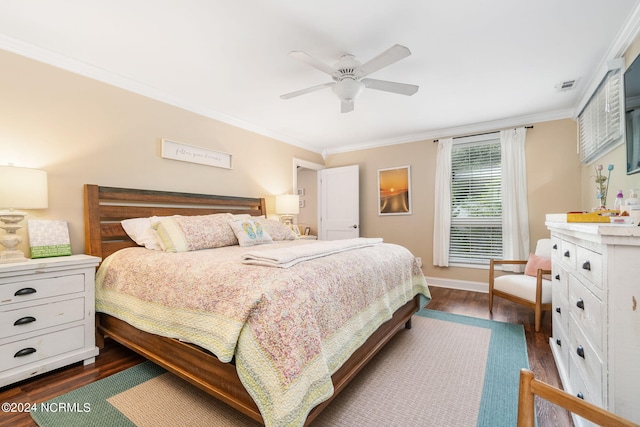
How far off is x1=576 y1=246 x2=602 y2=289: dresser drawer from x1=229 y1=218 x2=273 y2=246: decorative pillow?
247 cm

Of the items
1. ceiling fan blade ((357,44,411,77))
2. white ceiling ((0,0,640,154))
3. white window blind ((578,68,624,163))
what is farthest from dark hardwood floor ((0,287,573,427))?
white ceiling ((0,0,640,154))

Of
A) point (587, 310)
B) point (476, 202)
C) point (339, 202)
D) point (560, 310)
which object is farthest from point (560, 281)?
point (339, 202)

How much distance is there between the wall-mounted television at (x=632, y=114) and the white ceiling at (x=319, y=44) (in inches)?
12.8

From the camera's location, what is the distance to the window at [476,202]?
4.17 metres

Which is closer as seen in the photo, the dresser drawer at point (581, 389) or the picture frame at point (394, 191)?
the dresser drawer at point (581, 389)

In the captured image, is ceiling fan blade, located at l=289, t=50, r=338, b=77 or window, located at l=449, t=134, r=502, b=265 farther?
window, located at l=449, t=134, r=502, b=265

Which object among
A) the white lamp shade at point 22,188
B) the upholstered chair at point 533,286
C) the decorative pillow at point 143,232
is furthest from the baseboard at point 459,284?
the white lamp shade at point 22,188

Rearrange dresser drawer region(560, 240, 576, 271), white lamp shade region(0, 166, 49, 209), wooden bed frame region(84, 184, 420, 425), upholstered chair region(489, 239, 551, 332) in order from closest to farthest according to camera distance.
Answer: wooden bed frame region(84, 184, 420, 425) → dresser drawer region(560, 240, 576, 271) → white lamp shade region(0, 166, 49, 209) → upholstered chair region(489, 239, 551, 332)

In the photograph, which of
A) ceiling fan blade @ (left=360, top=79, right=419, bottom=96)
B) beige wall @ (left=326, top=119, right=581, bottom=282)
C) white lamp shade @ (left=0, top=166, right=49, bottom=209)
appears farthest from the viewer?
beige wall @ (left=326, top=119, right=581, bottom=282)

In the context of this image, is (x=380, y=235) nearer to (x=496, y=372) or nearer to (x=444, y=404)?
(x=496, y=372)

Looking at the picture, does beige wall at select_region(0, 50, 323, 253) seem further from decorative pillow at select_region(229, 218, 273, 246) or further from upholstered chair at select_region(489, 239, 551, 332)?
upholstered chair at select_region(489, 239, 551, 332)

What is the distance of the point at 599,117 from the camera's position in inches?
107

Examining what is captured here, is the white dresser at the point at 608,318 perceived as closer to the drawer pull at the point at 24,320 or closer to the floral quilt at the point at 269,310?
the floral quilt at the point at 269,310

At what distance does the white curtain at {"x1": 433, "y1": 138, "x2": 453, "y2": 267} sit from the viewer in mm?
4402
